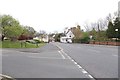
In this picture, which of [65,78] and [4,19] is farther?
[4,19]

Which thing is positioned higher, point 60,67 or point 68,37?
point 68,37

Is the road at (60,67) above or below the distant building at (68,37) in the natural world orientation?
below

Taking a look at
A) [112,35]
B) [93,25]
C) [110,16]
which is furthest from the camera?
[93,25]

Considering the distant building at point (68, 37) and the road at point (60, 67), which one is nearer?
the road at point (60, 67)

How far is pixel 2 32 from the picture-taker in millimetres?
69875

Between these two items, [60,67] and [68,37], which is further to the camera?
[68,37]

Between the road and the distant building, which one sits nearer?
the road

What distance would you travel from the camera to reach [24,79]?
10641 millimetres

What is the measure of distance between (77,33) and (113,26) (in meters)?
75.4

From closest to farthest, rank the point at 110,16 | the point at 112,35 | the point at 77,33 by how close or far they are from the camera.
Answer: the point at 112,35 → the point at 110,16 → the point at 77,33

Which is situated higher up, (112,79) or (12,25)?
(12,25)

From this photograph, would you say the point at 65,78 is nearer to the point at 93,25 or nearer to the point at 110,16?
the point at 110,16

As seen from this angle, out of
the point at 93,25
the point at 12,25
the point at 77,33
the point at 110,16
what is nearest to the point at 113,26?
the point at 110,16

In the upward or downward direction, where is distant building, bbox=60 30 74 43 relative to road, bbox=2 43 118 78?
upward
